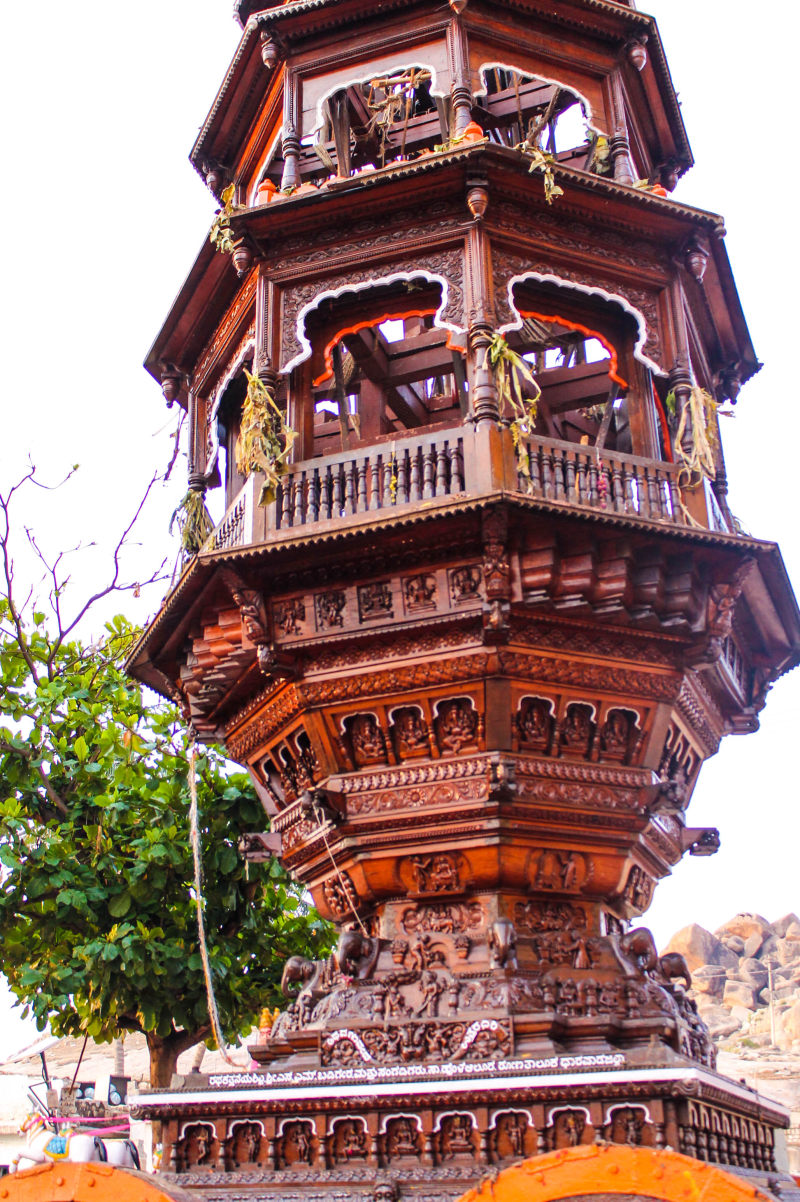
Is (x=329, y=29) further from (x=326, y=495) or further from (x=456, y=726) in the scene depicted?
(x=456, y=726)

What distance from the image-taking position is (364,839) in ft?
31.7

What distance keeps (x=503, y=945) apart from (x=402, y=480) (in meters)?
3.63

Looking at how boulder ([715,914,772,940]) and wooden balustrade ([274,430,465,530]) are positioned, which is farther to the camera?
boulder ([715,914,772,940])

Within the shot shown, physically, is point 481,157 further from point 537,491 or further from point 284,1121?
point 284,1121

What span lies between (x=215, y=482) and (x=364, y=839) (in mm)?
4473

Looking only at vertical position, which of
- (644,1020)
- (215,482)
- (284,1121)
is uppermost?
(215,482)

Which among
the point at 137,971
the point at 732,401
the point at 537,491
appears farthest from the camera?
the point at 732,401

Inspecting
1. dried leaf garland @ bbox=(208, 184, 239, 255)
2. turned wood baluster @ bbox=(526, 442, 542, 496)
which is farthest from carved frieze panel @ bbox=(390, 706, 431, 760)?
dried leaf garland @ bbox=(208, 184, 239, 255)

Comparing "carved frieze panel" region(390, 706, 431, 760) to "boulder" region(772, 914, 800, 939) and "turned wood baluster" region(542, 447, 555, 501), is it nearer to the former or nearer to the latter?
"turned wood baluster" region(542, 447, 555, 501)

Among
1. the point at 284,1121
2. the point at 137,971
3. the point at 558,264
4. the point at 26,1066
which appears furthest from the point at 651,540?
the point at 26,1066

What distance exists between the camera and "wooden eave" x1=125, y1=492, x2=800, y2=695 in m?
8.77

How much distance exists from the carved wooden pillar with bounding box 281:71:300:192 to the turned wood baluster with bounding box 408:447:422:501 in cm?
322

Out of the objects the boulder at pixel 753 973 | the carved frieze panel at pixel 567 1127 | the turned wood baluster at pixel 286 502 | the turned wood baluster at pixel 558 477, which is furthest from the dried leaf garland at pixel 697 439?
the boulder at pixel 753 973

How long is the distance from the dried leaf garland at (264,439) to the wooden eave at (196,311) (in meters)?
2.17
